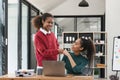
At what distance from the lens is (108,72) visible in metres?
7.97

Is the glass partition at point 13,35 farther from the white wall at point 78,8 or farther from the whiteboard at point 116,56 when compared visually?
the white wall at point 78,8

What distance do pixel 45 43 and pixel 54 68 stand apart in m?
0.55

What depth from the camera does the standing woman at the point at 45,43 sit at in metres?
2.95

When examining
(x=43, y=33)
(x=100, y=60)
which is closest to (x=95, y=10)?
(x=100, y=60)

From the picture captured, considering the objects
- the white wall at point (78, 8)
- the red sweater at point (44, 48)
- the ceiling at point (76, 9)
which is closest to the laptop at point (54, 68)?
the red sweater at point (44, 48)

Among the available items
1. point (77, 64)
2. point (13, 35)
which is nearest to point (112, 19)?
point (13, 35)

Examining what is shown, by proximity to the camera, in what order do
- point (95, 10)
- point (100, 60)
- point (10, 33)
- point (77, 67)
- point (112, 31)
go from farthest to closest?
1. point (95, 10)
2. point (100, 60)
3. point (112, 31)
4. point (10, 33)
5. point (77, 67)

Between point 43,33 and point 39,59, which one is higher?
point 43,33

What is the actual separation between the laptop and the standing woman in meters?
0.40

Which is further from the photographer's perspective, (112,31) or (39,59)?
(112,31)

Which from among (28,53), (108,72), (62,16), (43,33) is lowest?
(108,72)

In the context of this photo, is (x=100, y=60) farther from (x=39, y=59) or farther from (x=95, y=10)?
(x=39, y=59)

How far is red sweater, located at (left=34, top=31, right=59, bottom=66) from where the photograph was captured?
295 cm

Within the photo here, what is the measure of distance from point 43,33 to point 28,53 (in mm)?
4876
